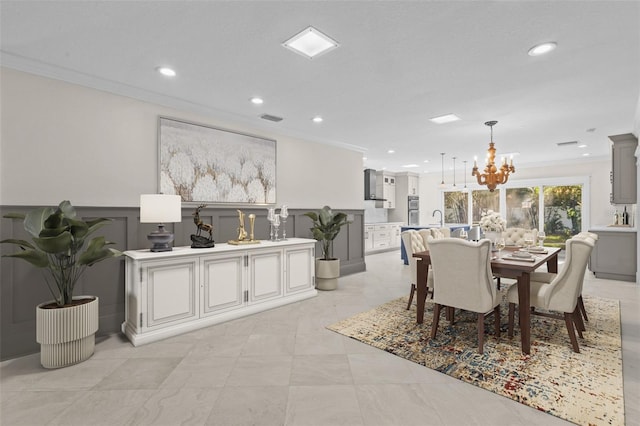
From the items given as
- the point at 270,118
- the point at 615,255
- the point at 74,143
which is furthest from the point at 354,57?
the point at 615,255

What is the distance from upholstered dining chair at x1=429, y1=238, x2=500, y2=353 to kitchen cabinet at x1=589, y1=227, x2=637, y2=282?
4281 mm

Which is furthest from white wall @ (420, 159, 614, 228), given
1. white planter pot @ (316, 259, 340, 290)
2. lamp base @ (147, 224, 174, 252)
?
lamp base @ (147, 224, 174, 252)

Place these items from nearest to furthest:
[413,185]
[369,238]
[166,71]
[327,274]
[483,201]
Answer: [166,71] < [327,274] < [369,238] < [483,201] < [413,185]

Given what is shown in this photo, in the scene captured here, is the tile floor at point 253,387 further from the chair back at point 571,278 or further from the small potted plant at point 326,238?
the small potted plant at point 326,238

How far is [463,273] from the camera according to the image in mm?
2650

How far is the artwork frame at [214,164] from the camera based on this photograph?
3.60 metres

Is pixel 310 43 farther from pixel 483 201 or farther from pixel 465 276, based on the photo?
pixel 483 201

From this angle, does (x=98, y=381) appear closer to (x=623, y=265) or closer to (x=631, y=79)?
(x=631, y=79)

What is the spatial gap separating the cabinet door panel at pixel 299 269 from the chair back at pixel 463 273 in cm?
198

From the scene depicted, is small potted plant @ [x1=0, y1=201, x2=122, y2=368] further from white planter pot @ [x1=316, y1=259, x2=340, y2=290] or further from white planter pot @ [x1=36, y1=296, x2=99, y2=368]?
white planter pot @ [x1=316, y1=259, x2=340, y2=290]

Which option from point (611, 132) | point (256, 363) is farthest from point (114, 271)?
point (611, 132)

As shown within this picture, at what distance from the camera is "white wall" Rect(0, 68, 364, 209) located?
266cm

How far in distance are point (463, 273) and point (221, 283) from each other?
2.46 metres

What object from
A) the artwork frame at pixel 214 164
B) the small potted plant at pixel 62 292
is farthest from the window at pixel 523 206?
the small potted plant at pixel 62 292
